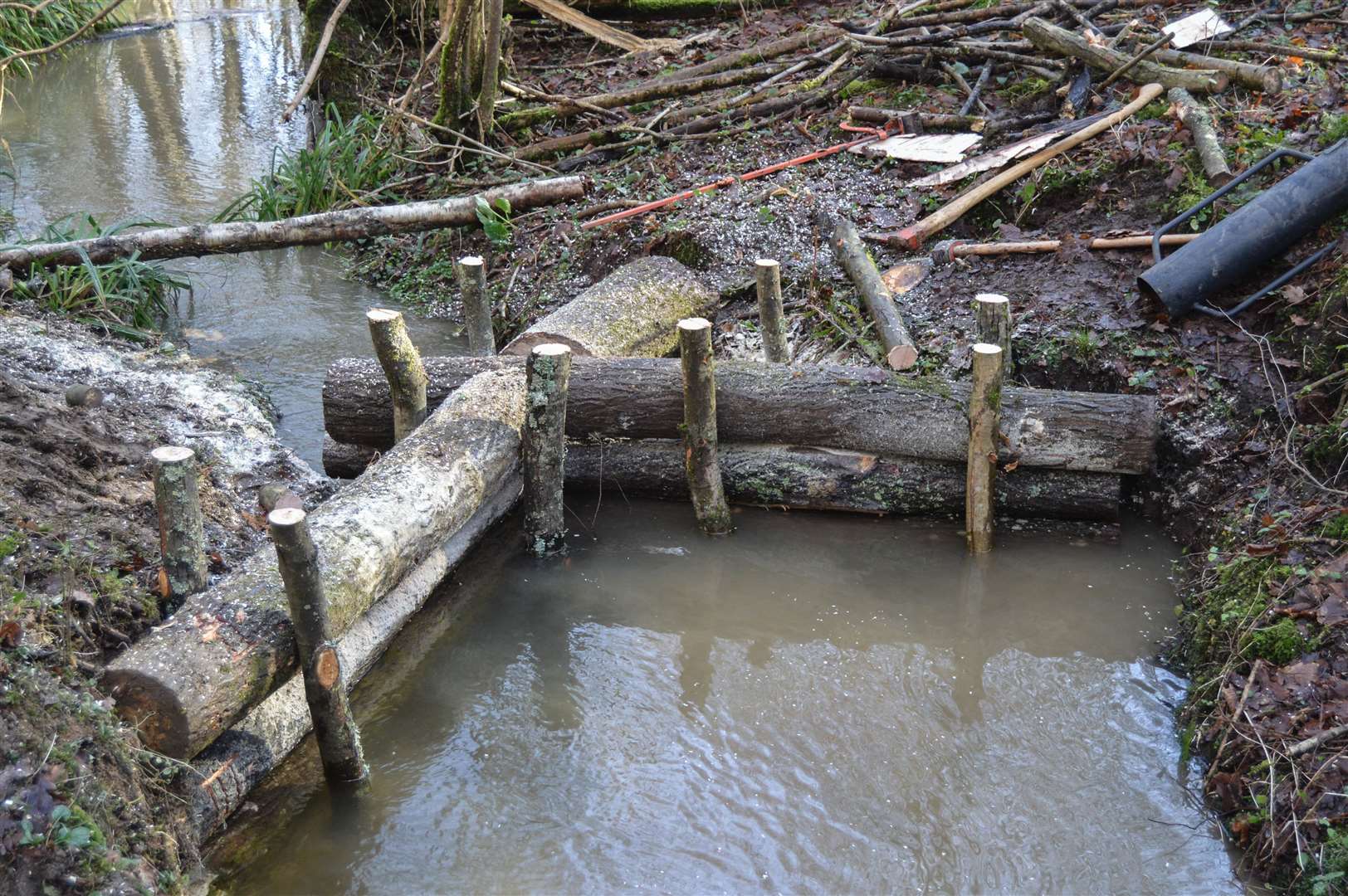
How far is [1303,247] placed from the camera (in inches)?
237

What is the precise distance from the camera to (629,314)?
697 cm

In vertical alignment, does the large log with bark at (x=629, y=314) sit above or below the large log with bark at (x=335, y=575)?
above

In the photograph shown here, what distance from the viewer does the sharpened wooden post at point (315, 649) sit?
11.6 feet

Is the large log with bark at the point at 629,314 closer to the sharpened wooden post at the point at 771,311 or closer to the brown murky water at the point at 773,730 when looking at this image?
the sharpened wooden post at the point at 771,311

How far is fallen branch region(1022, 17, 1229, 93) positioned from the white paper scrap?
529 millimetres

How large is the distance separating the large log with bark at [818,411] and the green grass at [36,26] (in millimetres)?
11185

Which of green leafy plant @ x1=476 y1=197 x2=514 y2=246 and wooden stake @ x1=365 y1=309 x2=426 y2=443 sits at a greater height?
green leafy plant @ x1=476 y1=197 x2=514 y2=246

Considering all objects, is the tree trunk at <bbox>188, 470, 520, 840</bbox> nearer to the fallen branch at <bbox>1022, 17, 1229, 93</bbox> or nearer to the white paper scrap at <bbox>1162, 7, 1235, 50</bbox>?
the fallen branch at <bbox>1022, 17, 1229, 93</bbox>

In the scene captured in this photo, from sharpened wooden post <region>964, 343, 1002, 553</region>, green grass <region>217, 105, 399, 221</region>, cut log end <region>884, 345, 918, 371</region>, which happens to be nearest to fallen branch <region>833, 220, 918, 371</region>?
cut log end <region>884, 345, 918, 371</region>

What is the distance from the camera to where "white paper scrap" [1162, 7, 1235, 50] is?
27.4ft

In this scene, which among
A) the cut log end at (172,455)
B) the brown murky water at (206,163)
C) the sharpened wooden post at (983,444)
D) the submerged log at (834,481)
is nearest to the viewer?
the cut log end at (172,455)

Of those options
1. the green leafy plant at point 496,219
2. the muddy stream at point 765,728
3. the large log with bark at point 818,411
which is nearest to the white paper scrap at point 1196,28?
the large log with bark at point 818,411

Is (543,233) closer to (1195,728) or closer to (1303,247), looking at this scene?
(1303,247)

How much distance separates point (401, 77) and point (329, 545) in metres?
8.81
